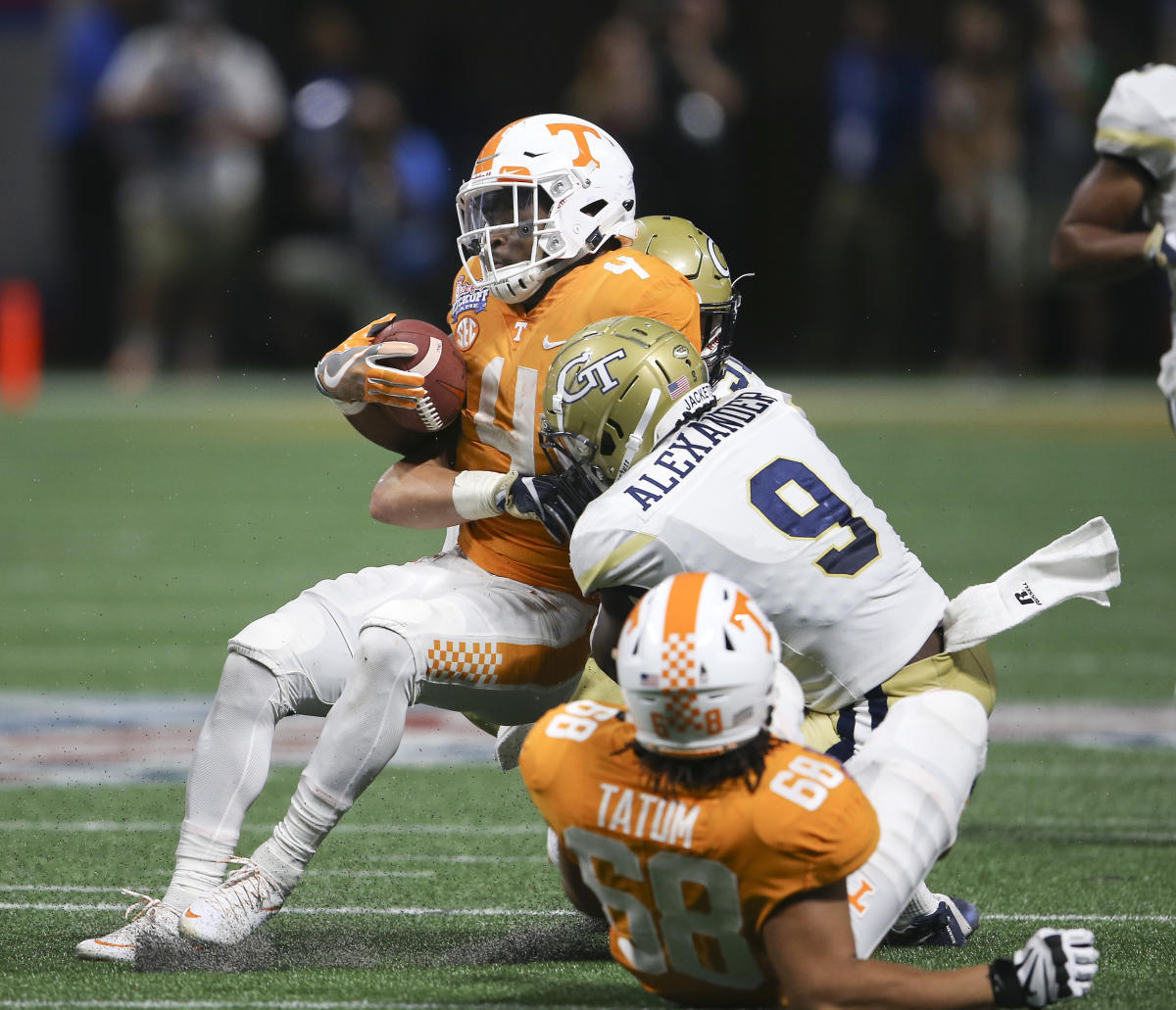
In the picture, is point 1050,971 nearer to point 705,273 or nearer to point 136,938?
point 136,938

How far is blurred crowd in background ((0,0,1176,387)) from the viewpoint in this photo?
540 inches

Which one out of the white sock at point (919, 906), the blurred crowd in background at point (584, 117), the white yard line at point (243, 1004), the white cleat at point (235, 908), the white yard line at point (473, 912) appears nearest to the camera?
the white yard line at point (243, 1004)

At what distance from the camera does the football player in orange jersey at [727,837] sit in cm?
310

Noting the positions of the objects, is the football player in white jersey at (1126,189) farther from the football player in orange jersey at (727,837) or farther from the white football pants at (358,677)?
the football player in orange jersey at (727,837)

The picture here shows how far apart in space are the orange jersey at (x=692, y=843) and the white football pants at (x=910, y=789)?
0.65 feet

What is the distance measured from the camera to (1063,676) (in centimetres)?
710

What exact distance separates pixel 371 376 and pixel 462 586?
1.55 feet

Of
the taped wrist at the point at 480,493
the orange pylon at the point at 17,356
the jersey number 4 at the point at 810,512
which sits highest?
the jersey number 4 at the point at 810,512

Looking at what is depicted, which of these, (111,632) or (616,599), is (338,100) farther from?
(616,599)

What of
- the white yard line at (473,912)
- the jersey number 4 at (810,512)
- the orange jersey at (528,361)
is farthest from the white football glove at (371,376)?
the white yard line at (473,912)

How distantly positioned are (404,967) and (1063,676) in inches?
153

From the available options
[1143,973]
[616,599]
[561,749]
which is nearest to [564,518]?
[616,599]

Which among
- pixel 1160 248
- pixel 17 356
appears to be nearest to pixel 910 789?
pixel 1160 248

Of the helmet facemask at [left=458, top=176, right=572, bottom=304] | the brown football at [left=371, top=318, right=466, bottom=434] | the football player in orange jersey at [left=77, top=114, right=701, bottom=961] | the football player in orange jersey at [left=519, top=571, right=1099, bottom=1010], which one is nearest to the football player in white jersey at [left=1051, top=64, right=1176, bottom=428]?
the football player in orange jersey at [left=77, top=114, right=701, bottom=961]
